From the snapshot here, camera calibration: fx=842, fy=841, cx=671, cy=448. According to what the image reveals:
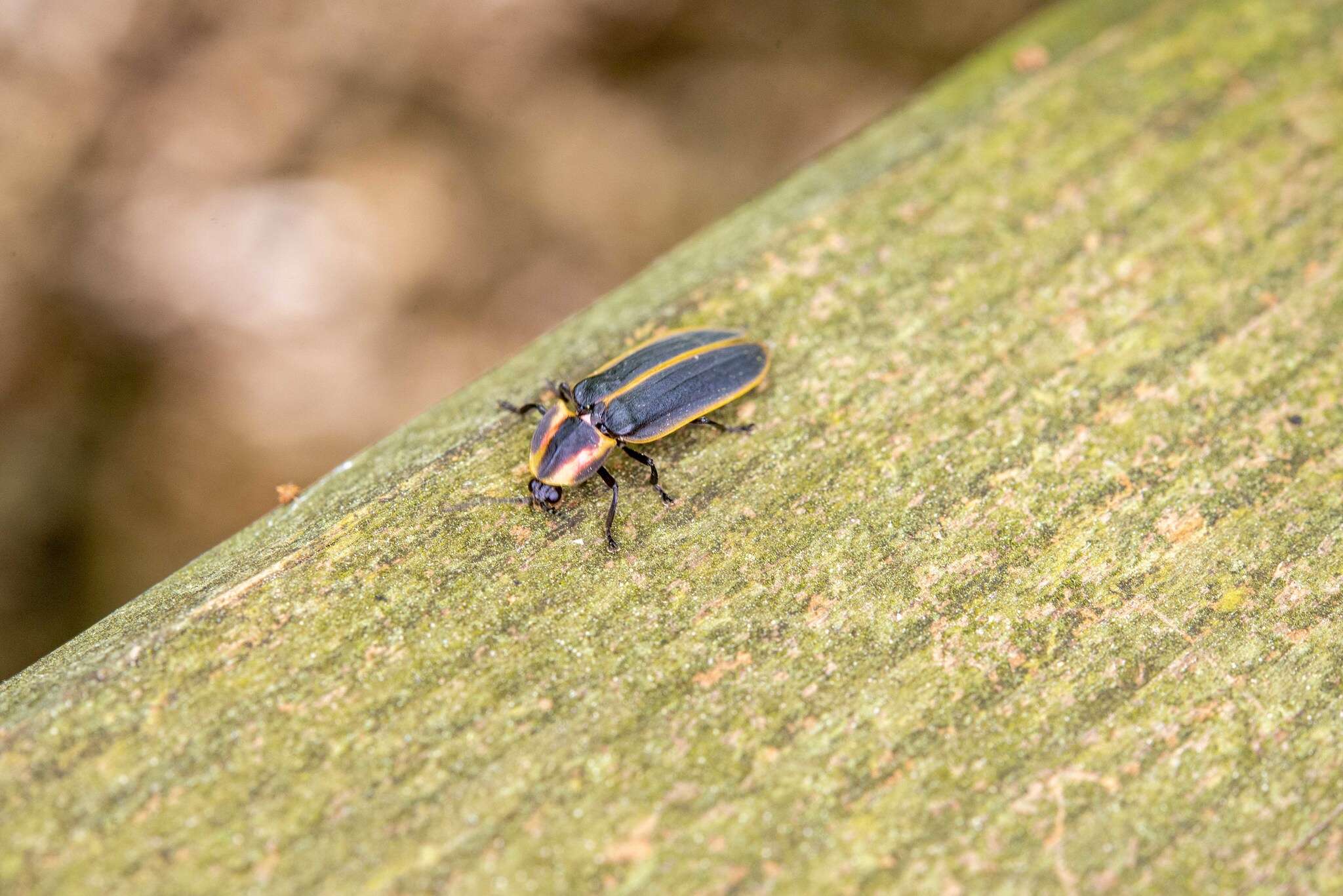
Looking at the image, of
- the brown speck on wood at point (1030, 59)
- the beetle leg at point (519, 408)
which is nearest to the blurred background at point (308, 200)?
the brown speck on wood at point (1030, 59)

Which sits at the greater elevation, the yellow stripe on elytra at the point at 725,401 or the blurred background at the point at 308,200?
the blurred background at the point at 308,200

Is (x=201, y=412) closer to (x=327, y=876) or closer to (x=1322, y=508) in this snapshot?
(x=327, y=876)

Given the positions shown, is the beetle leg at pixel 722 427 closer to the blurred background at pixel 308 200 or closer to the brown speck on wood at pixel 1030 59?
the brown speck on wood at pixel 1030 59

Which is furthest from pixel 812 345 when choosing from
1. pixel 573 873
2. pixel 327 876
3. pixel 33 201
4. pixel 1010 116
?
pixel 33 201

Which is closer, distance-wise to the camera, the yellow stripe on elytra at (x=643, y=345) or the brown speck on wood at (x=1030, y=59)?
the yellow stripe on elytra at (x=643, y=345)

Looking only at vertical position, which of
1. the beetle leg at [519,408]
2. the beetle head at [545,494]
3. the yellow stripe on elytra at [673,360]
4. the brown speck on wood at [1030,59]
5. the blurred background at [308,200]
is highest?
the blurred background at [308,200]

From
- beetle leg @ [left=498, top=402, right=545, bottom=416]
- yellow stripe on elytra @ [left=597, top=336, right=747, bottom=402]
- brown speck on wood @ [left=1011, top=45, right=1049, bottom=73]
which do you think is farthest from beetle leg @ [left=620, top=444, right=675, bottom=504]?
brown speck on wood @ [left=1011, top=45, right=1049, bottom=73]
